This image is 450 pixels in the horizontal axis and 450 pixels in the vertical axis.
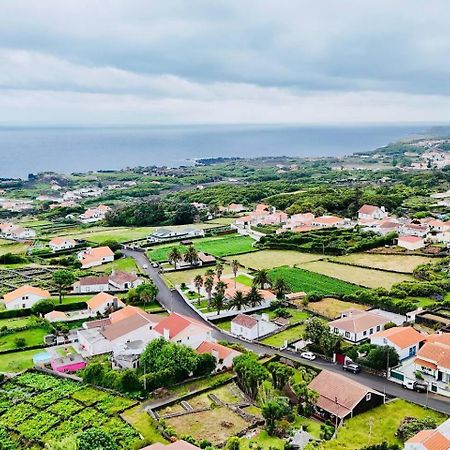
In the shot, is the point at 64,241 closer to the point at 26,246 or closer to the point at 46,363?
the point at 26,246

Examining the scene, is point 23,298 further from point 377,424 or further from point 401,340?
point 377,424

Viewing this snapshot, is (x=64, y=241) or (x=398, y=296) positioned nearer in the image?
(x=398, y=296)

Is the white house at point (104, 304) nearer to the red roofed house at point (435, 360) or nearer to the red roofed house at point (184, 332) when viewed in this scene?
the red roofed house at point (184, 332)

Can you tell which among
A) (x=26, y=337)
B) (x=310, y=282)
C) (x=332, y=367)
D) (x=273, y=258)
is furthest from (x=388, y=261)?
(x=26, y=337)

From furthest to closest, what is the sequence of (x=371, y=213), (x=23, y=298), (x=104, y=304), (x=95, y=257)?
1. (x=371, y=213)
2. (x=95, y=257)
3. (x=23, y=298)
4. (x=104, y=304)

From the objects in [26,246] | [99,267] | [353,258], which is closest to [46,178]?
[26,246]

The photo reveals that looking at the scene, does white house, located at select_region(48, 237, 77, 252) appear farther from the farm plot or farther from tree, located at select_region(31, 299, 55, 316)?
the farm plot
